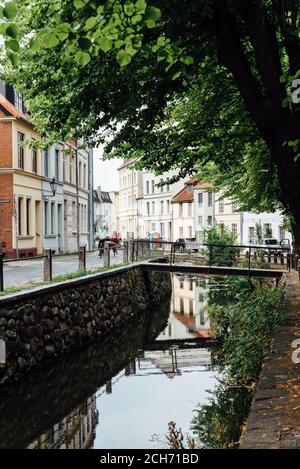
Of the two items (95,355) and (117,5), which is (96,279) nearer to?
(95,355)

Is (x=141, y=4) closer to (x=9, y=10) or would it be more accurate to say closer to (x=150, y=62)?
(x=9, y=10)

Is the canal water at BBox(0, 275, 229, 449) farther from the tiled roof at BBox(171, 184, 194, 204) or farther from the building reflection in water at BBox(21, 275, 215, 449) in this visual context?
the tiled roof at BBox(171, 184, 194, 204)

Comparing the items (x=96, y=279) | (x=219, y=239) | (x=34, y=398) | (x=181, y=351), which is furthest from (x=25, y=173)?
(x=34, y=398)

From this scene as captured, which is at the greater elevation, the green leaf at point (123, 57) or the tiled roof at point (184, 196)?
the tiled roof at point (184, 196)

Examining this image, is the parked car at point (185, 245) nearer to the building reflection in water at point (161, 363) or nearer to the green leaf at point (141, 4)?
the building reflection in water at point (161, 363)

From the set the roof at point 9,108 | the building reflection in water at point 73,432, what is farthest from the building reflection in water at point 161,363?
the roof at point 9,108

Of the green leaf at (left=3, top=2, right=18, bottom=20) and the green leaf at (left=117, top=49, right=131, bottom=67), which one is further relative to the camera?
the green leaf at (left=117, top=49, right=131, bottom=67)

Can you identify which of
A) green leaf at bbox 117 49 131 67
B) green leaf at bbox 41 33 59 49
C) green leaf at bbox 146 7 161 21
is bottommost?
green leaf at bbox 117 49 131 67

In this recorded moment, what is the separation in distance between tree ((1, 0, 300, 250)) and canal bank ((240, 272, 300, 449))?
1.84 meters

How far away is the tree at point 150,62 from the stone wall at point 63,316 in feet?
13.0

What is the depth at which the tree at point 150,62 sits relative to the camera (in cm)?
486

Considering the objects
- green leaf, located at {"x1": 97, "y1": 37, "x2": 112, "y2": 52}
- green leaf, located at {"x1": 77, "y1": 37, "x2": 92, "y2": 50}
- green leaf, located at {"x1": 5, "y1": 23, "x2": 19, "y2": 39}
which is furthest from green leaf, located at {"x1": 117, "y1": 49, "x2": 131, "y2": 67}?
green leaf, located at {"x1": 5, "y1": 23, "x2": 19, "y2": 39}

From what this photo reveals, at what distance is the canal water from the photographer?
28.9ft

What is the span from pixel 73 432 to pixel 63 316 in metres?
5.74
